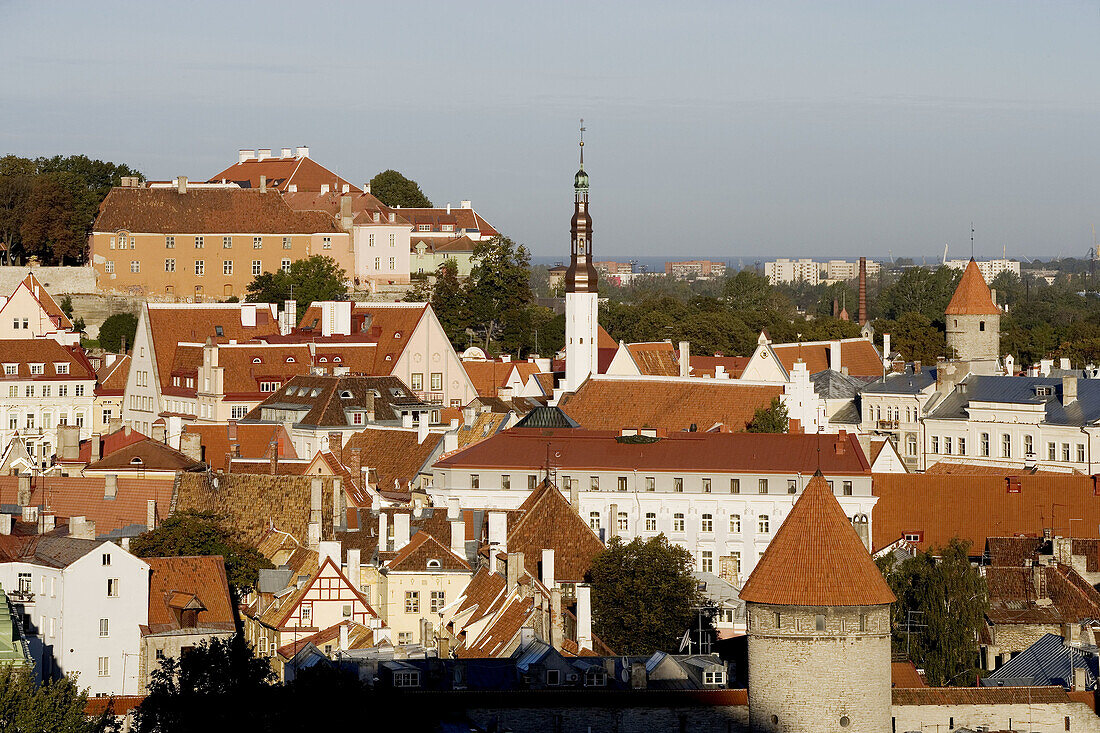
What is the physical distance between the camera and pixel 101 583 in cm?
5622

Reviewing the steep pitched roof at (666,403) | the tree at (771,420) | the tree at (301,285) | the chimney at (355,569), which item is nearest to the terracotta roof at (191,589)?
the chimney at (355,569)

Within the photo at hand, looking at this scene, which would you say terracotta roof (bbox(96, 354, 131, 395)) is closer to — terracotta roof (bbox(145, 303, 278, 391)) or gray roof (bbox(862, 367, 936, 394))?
terracotta roof (bbox(145, 303, 278, 391))

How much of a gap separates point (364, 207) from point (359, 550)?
213ft

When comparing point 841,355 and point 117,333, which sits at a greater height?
point 117,333

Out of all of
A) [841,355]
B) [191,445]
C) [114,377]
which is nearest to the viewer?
[191,445]

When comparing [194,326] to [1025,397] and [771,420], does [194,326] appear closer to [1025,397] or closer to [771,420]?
[771,420]

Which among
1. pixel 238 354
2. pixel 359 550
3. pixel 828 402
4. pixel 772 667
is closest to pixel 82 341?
pixel 238 354

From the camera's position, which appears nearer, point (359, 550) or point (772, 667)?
point (772, 667)

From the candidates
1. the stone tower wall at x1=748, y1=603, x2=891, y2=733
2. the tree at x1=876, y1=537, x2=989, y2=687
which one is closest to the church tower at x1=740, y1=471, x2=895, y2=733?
the stone tower wall at x1=748, y1=603, x2=891, y2=733

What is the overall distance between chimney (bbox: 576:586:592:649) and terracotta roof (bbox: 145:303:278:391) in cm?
4505

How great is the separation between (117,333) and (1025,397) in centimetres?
4295

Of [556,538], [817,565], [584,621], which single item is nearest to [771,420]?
[556,538]

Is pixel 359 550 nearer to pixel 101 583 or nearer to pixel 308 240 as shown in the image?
pixel 101 583

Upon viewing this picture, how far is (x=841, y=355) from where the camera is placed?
11138 centimetres
